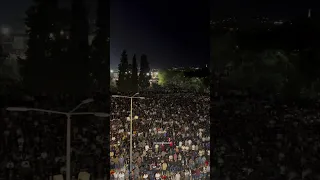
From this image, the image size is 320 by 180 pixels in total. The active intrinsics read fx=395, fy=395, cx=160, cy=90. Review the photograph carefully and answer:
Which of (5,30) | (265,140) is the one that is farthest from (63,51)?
(265,140)

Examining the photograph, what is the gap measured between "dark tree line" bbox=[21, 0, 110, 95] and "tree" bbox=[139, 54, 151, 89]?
1.25m

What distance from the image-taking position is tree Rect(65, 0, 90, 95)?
14.9 ft

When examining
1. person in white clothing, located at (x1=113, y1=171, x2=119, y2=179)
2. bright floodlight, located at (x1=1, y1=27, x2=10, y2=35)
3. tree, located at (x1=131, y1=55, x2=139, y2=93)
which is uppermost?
bright floodlight, located at (x1=1, y1=27, x2=10, y2=35)

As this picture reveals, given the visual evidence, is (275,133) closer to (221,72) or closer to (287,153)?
(287,153)

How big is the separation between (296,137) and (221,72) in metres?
1.11

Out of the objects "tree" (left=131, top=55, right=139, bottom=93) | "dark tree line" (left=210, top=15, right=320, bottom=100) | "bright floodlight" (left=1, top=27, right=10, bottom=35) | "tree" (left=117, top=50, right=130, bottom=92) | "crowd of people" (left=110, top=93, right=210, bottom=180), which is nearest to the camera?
"dark tree line" (left=210, top=15, right=320, bottom=100)

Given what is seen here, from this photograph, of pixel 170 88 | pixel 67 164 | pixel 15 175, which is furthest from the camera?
pixel 170 88

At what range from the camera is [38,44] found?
4.50m

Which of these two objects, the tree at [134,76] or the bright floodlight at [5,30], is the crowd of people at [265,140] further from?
the bright floodlight at [5,30]

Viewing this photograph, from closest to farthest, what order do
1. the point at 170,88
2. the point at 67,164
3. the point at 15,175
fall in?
the point at 67,164 < the point at 15,175 < the point at 170,88

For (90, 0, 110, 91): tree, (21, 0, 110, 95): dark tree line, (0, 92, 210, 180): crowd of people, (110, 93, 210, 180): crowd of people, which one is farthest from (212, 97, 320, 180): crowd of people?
(21, 0, 110, 95): dark tree line

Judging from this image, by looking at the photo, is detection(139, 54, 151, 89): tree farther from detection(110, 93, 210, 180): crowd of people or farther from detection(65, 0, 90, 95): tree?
detection(65, 0, 90, 95): tree

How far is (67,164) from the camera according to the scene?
4188 millimetres

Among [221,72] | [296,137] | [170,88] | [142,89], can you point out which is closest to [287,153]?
[296,137]
